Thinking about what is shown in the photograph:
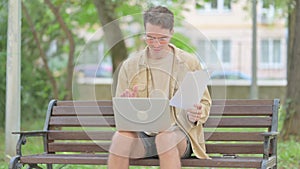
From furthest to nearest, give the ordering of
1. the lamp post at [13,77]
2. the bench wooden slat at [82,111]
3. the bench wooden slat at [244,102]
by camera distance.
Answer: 1. the lamp post at [13,77]
2. the bench wooden slat at [82,111]
3. the bench wooden slat at [244,102]

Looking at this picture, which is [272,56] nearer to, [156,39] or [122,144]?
[156,39]

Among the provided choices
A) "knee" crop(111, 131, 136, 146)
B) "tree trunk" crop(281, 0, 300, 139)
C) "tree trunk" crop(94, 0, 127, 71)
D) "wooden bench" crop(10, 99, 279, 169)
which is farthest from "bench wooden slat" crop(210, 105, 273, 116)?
"tree trunk" crop(94, 0, 127, 71)

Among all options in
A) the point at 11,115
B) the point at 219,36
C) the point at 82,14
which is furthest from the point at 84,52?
the point at 219,36

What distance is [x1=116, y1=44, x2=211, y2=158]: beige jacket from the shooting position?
497 cm

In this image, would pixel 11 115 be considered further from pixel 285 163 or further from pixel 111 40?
pixel 285 163

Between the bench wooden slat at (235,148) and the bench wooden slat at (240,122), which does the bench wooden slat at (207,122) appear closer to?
the bench wooden slat at (240,122)

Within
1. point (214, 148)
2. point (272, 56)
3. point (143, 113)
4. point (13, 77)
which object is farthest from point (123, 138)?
point (272, 56)

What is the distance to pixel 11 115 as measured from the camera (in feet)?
24.8

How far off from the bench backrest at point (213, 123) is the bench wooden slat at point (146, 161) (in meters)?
0.21

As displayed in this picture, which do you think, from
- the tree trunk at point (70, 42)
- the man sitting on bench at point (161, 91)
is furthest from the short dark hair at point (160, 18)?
the tree trunk at point (70, 42)

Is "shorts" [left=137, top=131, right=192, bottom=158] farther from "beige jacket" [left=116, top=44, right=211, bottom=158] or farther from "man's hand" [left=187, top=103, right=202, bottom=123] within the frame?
"man's hand" [left=187, top=103, right=202, bottom=123]

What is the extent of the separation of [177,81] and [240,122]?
0.85 m

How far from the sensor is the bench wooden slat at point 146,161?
4.92m

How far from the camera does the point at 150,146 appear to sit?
5012 millimetres
